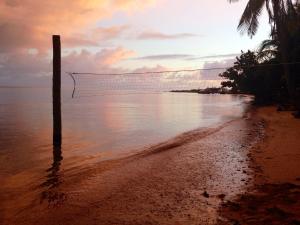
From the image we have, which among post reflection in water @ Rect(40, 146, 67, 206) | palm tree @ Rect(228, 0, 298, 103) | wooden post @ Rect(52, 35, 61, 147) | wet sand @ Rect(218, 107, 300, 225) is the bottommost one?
post reflection in water @ Rect(40, 146, 67, 206)

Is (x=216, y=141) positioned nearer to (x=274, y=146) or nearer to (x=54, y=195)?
(x=274, y=146)

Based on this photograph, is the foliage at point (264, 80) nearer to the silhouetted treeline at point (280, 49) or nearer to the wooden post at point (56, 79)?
the silhouetted treeline at point (280, 49)

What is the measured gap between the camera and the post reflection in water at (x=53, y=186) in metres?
7.48

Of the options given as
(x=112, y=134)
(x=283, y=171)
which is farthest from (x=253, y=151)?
(x=112, y=134)

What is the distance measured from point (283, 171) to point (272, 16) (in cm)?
1553

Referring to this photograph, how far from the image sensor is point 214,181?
26.5 feet

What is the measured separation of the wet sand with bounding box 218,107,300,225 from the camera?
5.43 meters

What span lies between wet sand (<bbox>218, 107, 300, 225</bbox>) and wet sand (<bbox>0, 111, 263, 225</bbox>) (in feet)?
0.96

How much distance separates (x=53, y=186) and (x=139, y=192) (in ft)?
8.25

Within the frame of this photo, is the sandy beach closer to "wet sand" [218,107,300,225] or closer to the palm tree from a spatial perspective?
"wet sand" [218,107,300,225]

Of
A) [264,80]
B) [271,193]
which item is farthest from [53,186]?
[264,80]

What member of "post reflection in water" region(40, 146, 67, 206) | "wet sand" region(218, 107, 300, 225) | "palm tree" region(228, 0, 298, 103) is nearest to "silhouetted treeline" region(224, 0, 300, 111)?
"palm tree" region(228, 0, 298, 103)

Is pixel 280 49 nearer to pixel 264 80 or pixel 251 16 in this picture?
pixel 251 16

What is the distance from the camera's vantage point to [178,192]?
743cm
